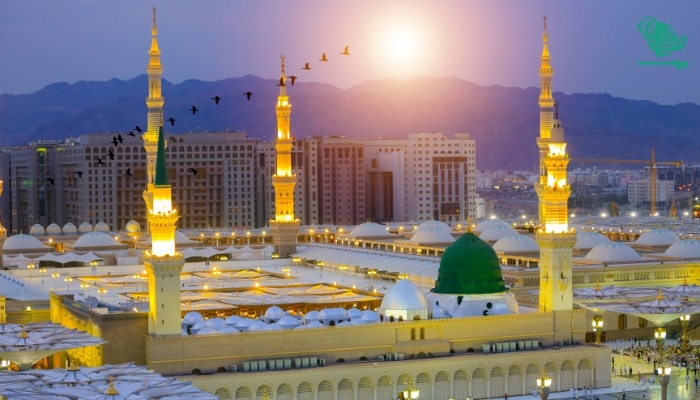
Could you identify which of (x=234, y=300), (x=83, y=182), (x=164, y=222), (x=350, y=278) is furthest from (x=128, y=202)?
(x=164, y=222)

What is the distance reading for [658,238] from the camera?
2963 inches

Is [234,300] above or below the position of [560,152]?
below

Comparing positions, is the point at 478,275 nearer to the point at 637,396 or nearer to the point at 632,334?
the point at 637,396

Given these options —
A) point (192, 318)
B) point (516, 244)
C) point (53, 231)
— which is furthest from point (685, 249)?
point (53, 231)

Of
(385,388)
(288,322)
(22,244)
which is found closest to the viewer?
(385,388)

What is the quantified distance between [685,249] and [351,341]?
28.3 m

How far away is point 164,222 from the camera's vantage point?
4469cm

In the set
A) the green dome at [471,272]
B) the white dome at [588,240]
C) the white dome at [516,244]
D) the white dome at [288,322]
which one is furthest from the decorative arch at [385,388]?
the white dome at [588,240]

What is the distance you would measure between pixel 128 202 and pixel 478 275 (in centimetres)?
8284

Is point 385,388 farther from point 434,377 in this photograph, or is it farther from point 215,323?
point 215,323

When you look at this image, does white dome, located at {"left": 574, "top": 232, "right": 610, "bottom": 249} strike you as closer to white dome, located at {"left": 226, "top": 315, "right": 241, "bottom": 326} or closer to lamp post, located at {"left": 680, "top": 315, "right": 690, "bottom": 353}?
lamp post, located at {"left": 680, "top": 315, "right": 690, "bottom": 353}

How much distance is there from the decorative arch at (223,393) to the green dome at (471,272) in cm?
1053

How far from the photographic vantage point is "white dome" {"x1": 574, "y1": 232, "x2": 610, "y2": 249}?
2867 inches

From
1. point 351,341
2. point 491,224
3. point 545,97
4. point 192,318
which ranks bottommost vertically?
point 351,341
